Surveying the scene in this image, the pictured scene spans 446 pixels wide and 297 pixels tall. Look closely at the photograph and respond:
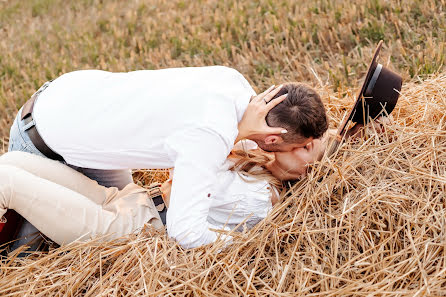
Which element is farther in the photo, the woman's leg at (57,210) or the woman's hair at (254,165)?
the woman's hair at (254,165)

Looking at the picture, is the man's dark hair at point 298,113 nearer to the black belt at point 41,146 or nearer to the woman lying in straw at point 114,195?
the woman lying in straw at point 114,195

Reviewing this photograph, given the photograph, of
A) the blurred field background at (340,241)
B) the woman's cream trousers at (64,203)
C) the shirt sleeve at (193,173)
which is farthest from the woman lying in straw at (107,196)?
the shirt sleeve at (193,173)

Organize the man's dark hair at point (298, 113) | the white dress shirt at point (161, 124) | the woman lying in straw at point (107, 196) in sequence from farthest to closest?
the woman lying in straw at point (107, 196) < the man's dark hair at point (298, 113) < the white dress shirt at point (161, 124)

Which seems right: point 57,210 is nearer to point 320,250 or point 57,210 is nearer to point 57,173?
point 57,173

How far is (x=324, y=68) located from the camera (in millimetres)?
5039

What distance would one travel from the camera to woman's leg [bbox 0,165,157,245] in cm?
273

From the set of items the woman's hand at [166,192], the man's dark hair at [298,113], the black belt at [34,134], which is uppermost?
the black belt at [34,134]

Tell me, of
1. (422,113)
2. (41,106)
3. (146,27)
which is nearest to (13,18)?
(146,27)

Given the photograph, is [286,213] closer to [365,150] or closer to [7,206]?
[365,150]

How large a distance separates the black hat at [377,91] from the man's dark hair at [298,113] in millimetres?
348

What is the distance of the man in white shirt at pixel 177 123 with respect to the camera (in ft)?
8.29

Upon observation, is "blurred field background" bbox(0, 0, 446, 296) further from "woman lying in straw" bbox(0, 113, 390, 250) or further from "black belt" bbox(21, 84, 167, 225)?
"black belt" bbox(21, 84, 167, 225)

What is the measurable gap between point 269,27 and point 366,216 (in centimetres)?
356

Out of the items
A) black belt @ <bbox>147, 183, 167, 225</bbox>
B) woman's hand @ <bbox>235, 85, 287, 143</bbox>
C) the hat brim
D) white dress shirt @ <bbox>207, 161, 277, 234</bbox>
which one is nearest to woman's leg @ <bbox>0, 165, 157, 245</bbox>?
black belt @ <bbox>147, 183, 167, 225</bbox>
